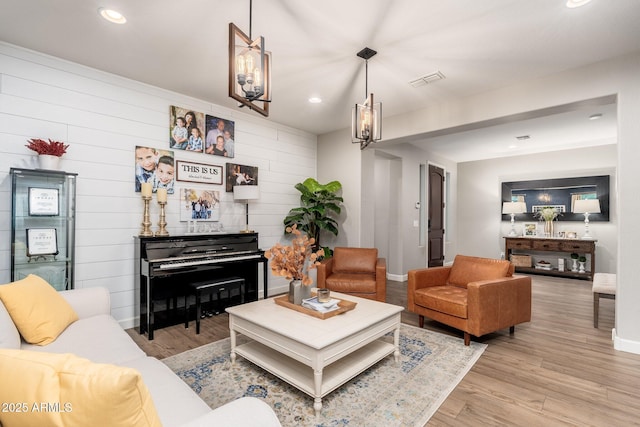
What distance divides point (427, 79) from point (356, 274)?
8.09 ft

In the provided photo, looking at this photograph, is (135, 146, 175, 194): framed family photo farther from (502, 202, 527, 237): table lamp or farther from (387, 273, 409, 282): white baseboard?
(502, 202, 527, 237): table lamp

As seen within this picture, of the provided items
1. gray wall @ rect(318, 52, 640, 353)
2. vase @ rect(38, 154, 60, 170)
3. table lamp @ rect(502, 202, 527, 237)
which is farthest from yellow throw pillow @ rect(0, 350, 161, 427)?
table lamp @ rect(502, 202, 527, 237)

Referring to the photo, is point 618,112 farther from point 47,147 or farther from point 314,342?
point 47,147

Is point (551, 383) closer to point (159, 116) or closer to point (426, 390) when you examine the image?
point (426, 390)

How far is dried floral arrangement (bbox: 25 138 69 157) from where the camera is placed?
2.64m

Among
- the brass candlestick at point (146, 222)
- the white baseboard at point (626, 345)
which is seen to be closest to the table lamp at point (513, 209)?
the white baseboard at point (626, 345)

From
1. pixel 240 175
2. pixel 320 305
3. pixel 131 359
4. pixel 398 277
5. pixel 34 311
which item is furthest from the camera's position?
pixel 398 277

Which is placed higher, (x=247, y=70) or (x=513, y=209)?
(x=247, y=70)

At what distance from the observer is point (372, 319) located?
2297 millimetres

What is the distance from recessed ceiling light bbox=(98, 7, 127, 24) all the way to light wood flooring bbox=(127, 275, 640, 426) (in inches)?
109

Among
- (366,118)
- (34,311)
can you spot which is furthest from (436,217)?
(34,311)

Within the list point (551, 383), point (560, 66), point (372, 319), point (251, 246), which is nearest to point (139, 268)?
point (251, 246)

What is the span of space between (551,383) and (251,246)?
10.8ft

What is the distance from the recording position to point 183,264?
3199 millimetres
